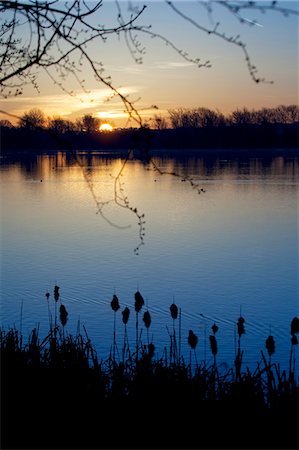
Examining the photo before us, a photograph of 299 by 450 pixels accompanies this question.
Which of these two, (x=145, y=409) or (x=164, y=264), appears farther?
(x=164, y=264)

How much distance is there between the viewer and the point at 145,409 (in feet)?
11.8

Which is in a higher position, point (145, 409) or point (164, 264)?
point (145, 409)

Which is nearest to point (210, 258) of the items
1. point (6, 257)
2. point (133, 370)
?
point (6, 257)

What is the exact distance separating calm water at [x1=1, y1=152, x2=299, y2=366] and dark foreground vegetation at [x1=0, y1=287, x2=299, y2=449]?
105 cm

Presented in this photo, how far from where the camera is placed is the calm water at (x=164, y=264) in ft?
24.0

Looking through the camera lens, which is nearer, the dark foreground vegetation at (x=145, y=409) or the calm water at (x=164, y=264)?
the dark foreground vegetation at (x=145, y=409)

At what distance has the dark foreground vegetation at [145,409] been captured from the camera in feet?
10.9

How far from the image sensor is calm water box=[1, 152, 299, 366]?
7.30 meters

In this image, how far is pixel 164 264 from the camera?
34.2 ft

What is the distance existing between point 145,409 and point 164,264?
6837 mm

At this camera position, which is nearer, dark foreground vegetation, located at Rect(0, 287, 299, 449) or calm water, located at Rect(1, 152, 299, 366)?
dark foreground vegetation, located at Rect(0, 287, 299, 449)

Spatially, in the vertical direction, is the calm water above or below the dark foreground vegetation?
below

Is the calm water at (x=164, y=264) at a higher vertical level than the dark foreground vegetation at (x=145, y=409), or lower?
lower

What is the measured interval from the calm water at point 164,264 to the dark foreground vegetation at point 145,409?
105cm
